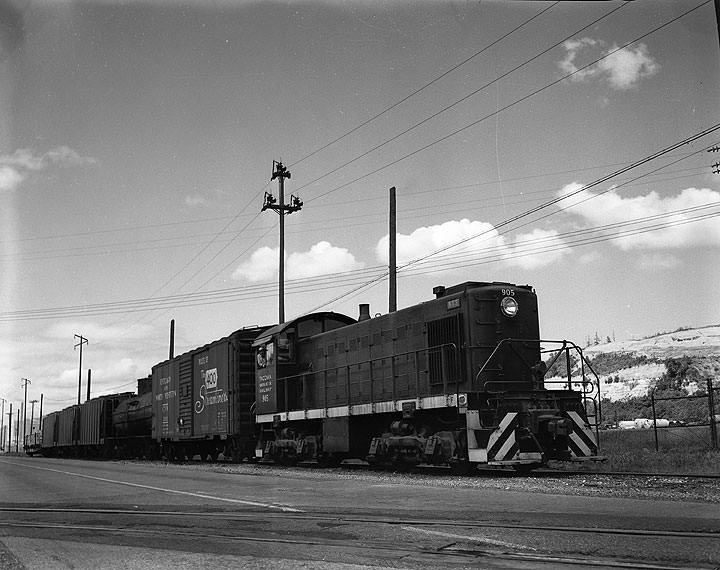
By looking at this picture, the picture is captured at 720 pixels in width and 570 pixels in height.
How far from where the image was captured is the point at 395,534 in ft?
22.8

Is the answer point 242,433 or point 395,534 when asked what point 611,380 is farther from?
point 395,534

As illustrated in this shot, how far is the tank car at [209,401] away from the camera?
934 inches

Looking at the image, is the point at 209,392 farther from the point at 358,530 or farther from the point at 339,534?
the point at 339,534

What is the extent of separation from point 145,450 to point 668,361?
29388 millimetres

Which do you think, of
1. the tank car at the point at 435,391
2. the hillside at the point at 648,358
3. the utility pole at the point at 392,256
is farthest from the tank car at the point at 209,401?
the hillside at the point at 648,358

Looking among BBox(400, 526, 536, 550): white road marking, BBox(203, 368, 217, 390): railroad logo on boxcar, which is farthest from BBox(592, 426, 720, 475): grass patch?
BBox(203, 368, 217, 390): railroad logo on boxcar

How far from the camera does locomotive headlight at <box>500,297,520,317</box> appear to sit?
51.1 feet

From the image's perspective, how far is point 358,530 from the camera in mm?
7262

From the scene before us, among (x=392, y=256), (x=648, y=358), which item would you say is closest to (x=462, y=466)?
(x=392, y=256)

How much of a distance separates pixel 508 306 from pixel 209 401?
44.5 feet

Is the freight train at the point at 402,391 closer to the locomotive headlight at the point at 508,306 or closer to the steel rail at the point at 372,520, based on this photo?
the locomotive headlight at the point at 508,306

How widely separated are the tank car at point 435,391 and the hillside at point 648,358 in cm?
2807

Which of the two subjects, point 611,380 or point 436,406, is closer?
point 436,406

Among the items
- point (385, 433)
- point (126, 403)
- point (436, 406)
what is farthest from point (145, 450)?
point (436, 406)
